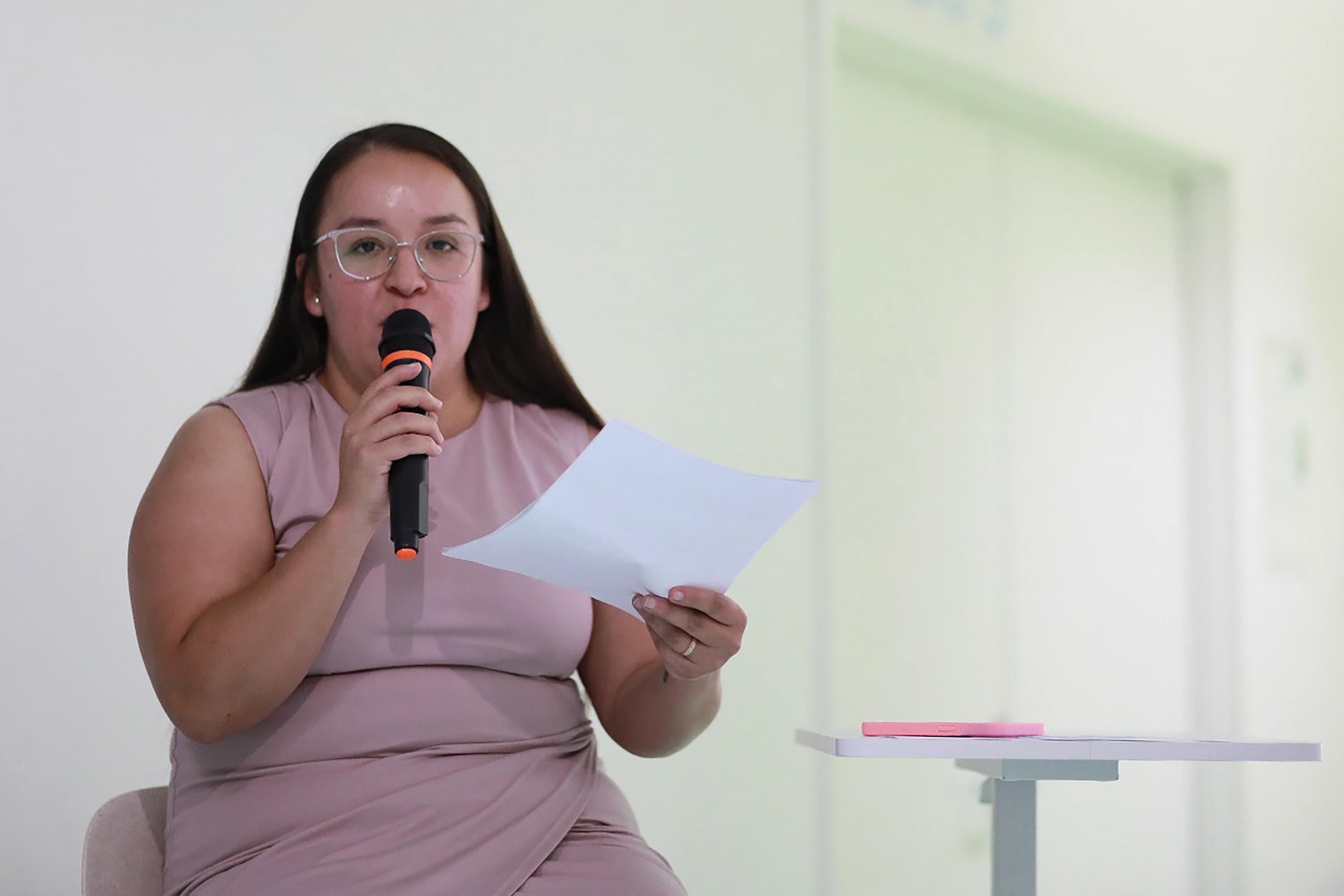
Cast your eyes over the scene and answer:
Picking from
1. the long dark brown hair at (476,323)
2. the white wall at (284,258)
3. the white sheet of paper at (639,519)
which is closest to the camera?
the white sheet of paper at (639,519)

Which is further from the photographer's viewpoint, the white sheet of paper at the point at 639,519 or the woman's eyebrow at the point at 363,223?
the woman's eyebrow at the point at 363,223

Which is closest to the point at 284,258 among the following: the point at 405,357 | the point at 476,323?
the point at 476,323

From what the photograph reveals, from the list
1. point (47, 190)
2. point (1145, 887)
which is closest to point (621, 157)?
point (47, 190)

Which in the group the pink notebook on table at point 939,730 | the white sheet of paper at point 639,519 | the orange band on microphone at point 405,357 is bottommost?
the pink notebook on table at point 939,730

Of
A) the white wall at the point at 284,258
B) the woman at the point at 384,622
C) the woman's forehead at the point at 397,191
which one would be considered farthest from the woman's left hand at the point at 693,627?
the white wall at the point at 284,258

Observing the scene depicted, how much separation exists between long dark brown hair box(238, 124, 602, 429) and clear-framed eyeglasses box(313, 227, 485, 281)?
0.25 feet

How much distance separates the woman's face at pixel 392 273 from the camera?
1433 mm

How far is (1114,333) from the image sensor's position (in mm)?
4055

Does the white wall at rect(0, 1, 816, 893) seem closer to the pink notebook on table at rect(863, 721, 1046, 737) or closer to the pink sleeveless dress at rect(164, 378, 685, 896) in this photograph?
the pink sleeveless dress at rect(164, 378, 685, 896)

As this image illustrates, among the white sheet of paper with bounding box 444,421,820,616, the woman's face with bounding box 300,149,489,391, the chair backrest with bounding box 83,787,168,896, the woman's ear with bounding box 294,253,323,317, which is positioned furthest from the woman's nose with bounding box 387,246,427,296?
the chair backrest with bounding box 83,787,168,896

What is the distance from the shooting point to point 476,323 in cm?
164

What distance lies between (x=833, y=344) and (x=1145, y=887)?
6.72ft

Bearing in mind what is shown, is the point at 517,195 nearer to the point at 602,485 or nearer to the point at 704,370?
the point at 704,370

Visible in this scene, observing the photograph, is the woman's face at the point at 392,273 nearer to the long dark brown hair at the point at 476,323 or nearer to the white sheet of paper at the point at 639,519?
the long dark brown hair at the point at 476,323
